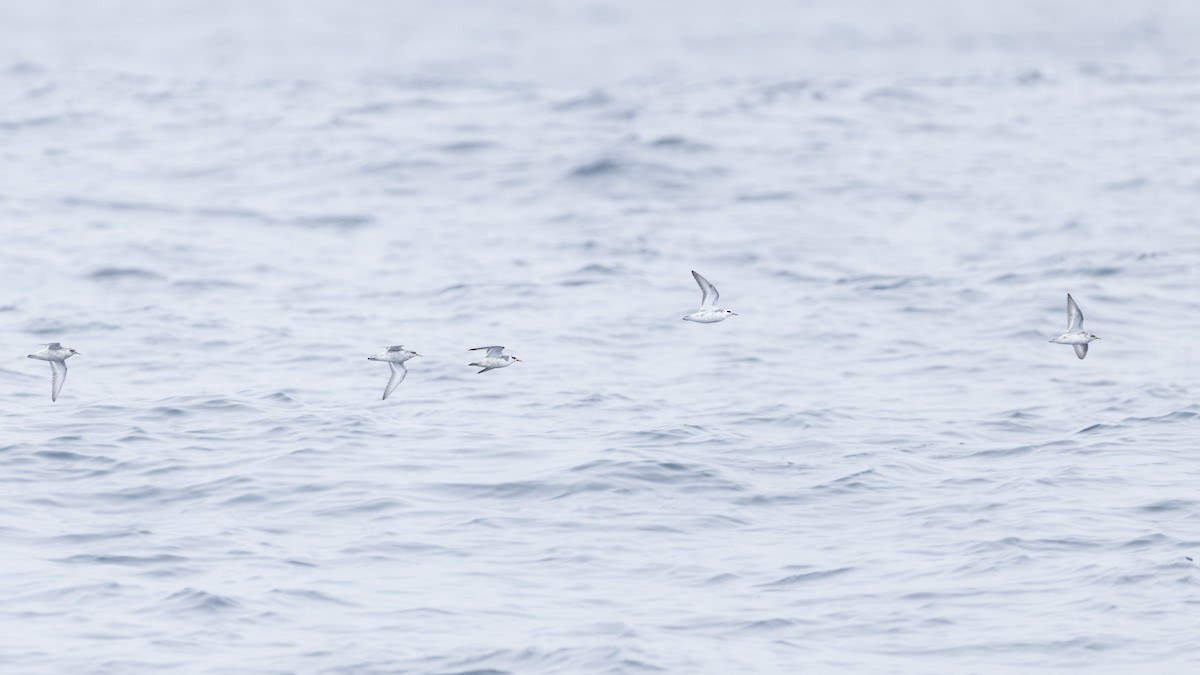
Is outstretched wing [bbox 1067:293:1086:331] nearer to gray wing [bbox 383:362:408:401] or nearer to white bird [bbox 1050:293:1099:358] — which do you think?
white bird [bbox 1050:293:1099:358]

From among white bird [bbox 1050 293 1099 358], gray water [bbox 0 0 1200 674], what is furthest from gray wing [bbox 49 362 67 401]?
white bird [bbox 1050 293 1099 358]

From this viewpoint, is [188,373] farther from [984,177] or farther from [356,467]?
[984,177]

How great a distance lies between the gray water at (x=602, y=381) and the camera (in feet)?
56.5

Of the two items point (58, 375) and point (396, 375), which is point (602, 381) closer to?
point (396, 375)

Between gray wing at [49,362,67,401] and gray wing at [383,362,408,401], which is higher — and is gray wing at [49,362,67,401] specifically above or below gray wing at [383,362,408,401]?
above

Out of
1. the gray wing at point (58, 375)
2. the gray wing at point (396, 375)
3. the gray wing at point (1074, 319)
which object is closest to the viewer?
the gray wing at point (58, 375)

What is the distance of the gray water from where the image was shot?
17.2m

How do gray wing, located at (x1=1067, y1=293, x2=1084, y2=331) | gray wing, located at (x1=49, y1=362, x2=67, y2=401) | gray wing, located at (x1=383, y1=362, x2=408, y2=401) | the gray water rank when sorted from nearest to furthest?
1. the gray water
2. gray wing, located at (x1=49, y1=362, x2=67, y2=401)
3. gray wing, located at (x1=383, y1=362, x2=408, y2=401)
4. gray wing, located at (x1=1067, y1=293, x2=1084, y2=331)

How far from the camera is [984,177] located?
39031mm

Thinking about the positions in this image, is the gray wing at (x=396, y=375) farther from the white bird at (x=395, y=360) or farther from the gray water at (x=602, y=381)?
the gray water at (x=602, y=381)

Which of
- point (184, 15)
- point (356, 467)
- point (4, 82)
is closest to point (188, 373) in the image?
point (356, 467)

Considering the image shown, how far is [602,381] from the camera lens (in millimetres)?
25078

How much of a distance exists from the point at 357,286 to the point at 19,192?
10.4 metres

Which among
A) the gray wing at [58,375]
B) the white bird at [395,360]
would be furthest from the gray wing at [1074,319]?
the gray wing at [58,375]
